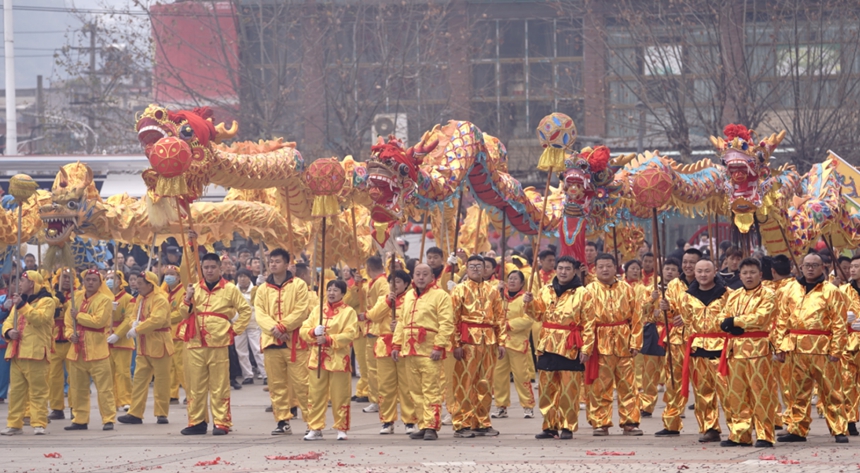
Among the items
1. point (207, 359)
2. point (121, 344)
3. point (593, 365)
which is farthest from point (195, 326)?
point (593, 365)

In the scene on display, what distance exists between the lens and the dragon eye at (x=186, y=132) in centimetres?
1196

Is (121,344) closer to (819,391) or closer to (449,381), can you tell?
(449,381)

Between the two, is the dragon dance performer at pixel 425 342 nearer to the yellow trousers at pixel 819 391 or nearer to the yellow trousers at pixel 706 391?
the yellow trousers at pixel 706 391

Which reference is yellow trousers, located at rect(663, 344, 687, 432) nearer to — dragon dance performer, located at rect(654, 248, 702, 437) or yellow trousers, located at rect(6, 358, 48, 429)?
dragon dance performer, located at rect(654, 248, 702, 437)

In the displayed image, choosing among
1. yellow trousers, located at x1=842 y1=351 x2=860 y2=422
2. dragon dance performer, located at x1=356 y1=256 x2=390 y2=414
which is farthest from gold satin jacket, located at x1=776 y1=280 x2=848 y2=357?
dragon dance performer, located at x1=356 y1=256 x2=390 y2=414

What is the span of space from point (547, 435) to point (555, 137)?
3178mm

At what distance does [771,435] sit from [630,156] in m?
4.42

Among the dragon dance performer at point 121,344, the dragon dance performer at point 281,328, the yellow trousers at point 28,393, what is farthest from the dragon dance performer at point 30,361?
the dragon dance performer at point 281,328

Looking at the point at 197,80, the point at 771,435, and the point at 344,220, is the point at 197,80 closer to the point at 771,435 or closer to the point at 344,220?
the point at 344,220

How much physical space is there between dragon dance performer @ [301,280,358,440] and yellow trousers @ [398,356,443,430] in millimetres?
529

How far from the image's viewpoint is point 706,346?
377 inches

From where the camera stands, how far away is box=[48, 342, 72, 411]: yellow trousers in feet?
40.6

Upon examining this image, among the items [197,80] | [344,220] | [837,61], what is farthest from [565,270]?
[197,80]

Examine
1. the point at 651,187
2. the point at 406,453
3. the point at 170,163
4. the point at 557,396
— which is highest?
the point at 170,163
